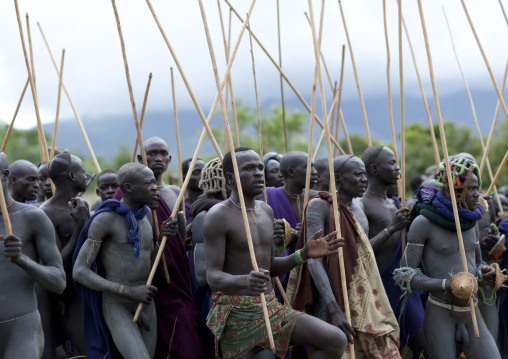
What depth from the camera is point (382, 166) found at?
21.9ft

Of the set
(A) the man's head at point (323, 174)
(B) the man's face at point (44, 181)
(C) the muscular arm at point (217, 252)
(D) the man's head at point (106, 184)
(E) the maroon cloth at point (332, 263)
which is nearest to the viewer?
(C) the muscular arm at point (217, 252)

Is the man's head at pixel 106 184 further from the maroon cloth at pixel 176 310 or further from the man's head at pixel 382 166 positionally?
the man's head at pixel 382 166

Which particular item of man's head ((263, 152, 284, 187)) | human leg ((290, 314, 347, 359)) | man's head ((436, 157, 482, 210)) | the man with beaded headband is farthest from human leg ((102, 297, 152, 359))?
man's head ((263, 152, 284, 187))

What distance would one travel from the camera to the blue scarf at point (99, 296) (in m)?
5.58

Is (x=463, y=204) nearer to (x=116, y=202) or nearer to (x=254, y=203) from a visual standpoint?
(x=254, y=203)

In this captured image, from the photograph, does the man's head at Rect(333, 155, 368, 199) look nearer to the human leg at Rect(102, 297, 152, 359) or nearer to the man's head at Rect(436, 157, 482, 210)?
the man's head at Rect(436, 157, 482, 210)

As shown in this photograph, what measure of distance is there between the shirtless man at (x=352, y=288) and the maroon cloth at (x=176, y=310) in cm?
94

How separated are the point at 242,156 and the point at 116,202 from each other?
1.10m

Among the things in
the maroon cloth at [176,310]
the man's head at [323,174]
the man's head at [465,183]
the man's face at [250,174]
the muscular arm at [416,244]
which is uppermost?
the man's face at [250,174]

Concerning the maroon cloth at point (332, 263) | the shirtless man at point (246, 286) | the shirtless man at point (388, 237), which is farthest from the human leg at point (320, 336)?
the shirtless man at point (388, 237)

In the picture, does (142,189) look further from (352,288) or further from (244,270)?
(352,288)

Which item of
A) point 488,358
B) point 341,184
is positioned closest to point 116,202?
point 341,184

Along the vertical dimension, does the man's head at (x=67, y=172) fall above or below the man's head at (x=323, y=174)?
above

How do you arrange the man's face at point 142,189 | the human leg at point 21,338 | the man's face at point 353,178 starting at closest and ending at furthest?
the human leg at point 21,338, the man's face at point 142,189, the man's face at point 353,178
